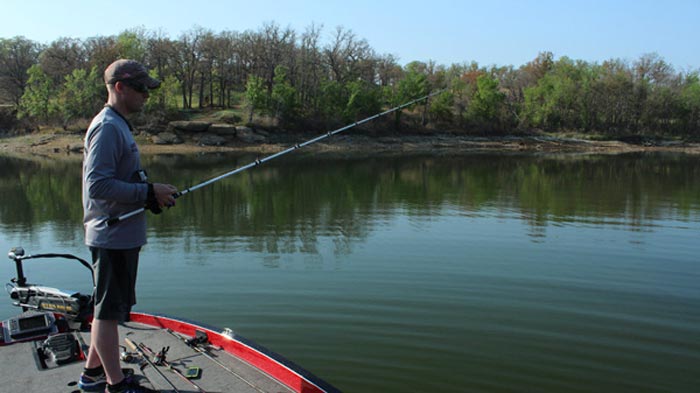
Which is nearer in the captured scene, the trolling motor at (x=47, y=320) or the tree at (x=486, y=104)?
the trolling motor at (x=47, y=320)

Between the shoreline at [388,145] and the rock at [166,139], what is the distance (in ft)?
1.79

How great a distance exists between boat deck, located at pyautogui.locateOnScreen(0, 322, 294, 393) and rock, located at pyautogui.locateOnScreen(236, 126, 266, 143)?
41657 mm

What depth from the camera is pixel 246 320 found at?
6930mm

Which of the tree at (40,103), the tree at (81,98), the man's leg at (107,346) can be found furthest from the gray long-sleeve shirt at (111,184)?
the tree at (40,103)

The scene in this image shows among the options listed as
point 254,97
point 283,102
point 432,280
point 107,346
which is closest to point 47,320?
point 107,346

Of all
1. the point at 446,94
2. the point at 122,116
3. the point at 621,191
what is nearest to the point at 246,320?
the point at 122,116

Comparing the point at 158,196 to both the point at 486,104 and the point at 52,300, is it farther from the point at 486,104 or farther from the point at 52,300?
the point at 486,104

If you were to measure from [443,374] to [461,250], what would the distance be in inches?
204

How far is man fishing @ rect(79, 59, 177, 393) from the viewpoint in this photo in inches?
128

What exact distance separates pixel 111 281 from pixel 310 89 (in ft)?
186

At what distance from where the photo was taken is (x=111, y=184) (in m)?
3.25

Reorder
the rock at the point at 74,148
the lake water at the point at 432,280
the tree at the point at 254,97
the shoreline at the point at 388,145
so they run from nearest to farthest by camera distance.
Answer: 1. the lake water at the point at 432,280
2. the rock at the point at 74,148
3. the shoreline at the point at 388,145
4. the tree at the point at 254,97

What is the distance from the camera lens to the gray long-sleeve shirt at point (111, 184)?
3227 millimetres

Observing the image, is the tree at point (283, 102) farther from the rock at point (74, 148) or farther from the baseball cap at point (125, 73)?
the baseball cap at point (125, 73)
